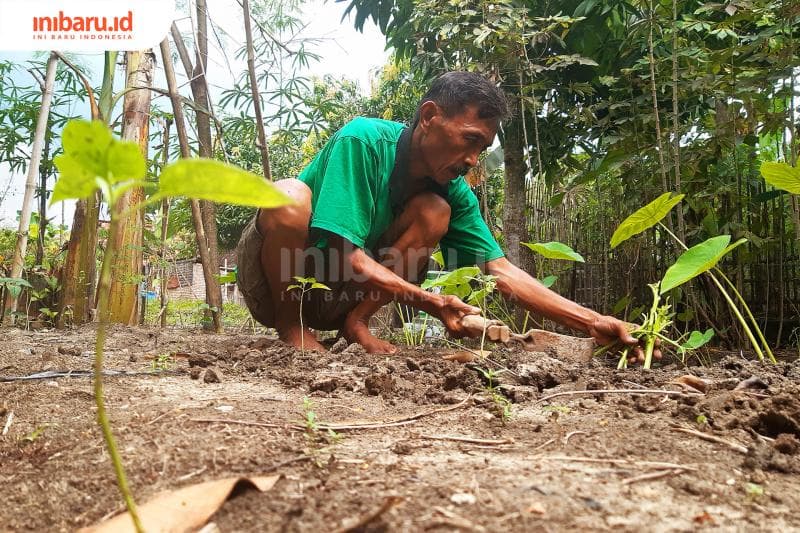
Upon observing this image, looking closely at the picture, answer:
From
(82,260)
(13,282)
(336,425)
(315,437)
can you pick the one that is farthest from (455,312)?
(13,282)

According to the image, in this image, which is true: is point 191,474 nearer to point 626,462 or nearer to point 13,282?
point 626,462

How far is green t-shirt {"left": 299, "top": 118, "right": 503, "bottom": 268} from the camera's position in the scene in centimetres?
221

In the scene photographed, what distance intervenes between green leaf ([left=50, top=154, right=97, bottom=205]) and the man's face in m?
1.85

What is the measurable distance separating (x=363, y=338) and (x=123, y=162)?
81.5 inches

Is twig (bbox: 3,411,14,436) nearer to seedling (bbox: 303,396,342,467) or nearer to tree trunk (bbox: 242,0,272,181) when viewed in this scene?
seedling (bbox: 303,396,342,467)

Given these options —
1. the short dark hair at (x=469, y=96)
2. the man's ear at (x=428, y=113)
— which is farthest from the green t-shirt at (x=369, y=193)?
→ the short dark hair at (x=469, y=96)

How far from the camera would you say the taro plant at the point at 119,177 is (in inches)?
20.1

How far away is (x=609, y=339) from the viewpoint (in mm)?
2193

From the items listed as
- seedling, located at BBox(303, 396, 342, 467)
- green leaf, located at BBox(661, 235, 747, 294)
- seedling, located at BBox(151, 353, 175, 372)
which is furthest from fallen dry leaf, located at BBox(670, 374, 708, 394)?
seedling, located at BBox(151, 353, 175, 372)

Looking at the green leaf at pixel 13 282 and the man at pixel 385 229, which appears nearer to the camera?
the man at pixel 385 229

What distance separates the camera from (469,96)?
7.49 feet

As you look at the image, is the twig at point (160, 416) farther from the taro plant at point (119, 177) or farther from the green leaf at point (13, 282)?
the green leaf at point (13, 282)

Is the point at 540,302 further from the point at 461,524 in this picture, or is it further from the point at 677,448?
the point at 461,524

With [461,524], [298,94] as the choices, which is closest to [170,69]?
[298,94]
